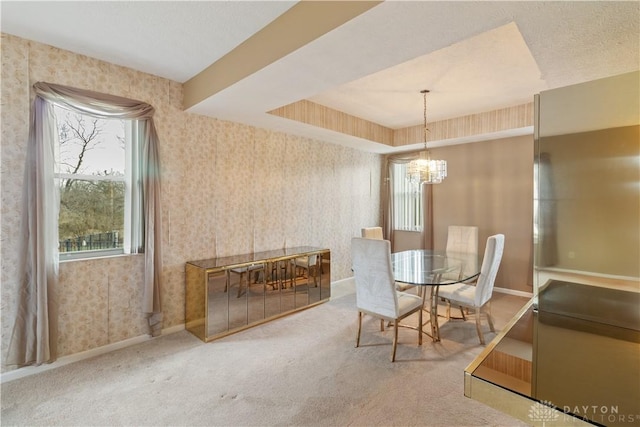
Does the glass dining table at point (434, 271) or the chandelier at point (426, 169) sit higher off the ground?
the chandelier at point (426, 169)

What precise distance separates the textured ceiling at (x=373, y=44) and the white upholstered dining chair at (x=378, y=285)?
1.43 metres

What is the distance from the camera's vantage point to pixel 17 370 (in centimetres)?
229

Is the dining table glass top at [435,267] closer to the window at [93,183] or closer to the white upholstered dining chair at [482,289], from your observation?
the white upholstered dining chair at [482,289]

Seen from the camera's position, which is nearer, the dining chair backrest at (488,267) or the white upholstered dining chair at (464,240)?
the dining chair backrest at (488,267)

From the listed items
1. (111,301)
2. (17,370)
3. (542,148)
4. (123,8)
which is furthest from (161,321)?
(542,148)

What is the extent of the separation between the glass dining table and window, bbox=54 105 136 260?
2.82m

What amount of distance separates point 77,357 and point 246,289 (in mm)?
1543

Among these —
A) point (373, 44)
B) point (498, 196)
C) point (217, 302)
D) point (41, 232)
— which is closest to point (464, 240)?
point (498, 196)

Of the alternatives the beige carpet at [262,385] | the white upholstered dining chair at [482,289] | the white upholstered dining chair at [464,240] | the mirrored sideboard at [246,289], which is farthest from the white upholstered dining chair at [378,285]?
the white upholstered dining chair at [464,240]

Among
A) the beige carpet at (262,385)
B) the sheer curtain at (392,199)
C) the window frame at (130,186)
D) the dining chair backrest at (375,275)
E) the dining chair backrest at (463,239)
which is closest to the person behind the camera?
the beige carpet at (262,385)

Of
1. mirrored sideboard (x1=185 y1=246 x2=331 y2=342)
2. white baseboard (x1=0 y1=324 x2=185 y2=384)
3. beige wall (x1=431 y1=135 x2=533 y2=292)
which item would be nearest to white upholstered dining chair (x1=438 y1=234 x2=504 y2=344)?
mirrored sideboard (x1=185 y1=246 x2=331 y2=342)

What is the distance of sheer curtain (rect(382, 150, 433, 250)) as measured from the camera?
534cm

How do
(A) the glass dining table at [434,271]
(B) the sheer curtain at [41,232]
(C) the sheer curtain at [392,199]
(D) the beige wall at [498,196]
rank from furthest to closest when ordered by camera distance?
(C) the sheer curtain at [392,199]
(D) the beige wall at [498,196]
(A) the glass dining table at [434,271]
(B) the sheer curtain at [41,232]

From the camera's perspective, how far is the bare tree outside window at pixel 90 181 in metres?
2.61
